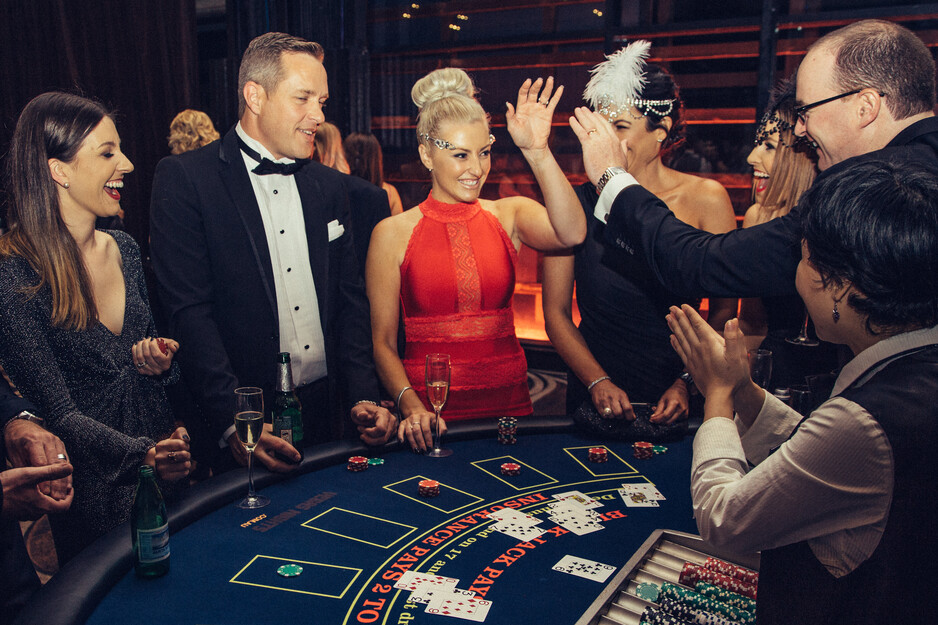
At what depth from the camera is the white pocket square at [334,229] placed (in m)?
2.65

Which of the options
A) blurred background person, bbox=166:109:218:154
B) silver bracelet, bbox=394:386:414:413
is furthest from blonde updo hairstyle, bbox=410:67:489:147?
blurred background person, bbox=166:109:218:154

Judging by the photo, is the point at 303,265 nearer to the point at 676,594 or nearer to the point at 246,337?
the point at 246,337

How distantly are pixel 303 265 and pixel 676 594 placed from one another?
5.66ft

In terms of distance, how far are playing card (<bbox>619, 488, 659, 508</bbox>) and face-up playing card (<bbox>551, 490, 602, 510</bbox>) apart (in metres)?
0.08

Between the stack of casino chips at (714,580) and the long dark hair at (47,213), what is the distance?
177 centimetres

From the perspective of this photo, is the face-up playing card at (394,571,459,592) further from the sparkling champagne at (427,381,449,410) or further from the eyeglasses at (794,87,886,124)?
the eyeglasses at (794,87,886,124)

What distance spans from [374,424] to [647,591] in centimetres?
100

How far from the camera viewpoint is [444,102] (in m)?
2.57

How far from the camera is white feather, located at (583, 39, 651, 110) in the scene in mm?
2697

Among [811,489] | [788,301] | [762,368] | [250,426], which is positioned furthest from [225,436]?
[788,301]

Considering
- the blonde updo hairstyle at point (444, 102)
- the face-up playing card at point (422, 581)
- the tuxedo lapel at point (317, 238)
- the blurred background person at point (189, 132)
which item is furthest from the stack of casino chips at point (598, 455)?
the blurred background person at point (189, 132)

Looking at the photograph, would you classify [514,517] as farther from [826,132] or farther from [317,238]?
[317,238]

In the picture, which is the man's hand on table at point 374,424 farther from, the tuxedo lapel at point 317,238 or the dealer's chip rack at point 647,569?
the dealer's chip rack at point 647,569

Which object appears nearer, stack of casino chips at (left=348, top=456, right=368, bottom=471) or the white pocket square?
stack of casino chips at (left=348, top=456, right=368, bottom=471)
